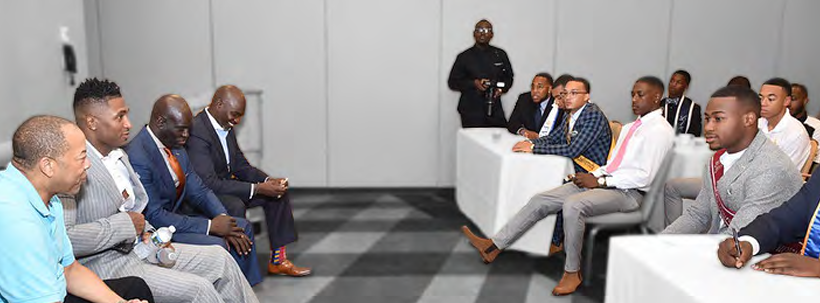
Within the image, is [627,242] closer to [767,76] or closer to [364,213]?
[364,213]

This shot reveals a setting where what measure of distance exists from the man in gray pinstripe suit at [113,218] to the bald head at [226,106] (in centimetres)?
86

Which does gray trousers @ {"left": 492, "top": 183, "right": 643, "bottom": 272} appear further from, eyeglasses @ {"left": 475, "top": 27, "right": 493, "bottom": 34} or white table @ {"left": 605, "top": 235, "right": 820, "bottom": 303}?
eyeglasses @ {"left": 475, "top": 27, "right": 493, "bottom": 34}

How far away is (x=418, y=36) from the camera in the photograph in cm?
584

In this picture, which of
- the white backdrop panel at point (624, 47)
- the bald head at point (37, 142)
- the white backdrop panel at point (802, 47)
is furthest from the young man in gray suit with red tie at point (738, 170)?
the white backdrop panel at point (802, 47)

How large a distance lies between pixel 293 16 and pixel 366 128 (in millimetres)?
1298

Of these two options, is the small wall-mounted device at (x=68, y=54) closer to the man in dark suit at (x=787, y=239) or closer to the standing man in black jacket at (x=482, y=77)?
the standing man in black jacket at (x=482, y=77)

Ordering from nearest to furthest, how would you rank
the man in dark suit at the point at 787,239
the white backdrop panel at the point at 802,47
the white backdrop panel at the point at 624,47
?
the man in dark suit at the point at 787,239 < the white backdrop panel at the point at 624,47 < the white backdrop panel at the point at 802,47

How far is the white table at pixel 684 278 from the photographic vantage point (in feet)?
4.78

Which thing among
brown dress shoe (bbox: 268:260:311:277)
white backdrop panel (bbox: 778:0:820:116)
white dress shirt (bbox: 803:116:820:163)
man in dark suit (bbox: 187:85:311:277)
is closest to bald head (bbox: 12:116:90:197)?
man in dark suit (bbox: 187:85:311:277)

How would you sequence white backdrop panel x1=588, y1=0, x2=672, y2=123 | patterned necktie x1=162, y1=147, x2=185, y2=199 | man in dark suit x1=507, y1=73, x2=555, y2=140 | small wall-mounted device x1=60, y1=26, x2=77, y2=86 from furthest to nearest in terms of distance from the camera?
white backdrop panel x1=588, y1=0, x2=672, y2=123 < small wall-mounted device x1=60, y1=26, x2=77, y2=86 < man in dark suit x1=507, y1=73, x2=555, y2=140 < patterned necktie x1=162, y1=147, x2=185, y2=199

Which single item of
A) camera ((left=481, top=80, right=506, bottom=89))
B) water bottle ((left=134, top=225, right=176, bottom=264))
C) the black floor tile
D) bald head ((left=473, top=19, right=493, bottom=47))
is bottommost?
the black floor tile

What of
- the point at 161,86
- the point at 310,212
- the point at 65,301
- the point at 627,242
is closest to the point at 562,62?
the point at 310,212

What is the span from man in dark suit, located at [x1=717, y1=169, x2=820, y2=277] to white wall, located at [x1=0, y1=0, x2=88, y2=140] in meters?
4.22

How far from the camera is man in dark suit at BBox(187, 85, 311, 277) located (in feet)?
10.5
